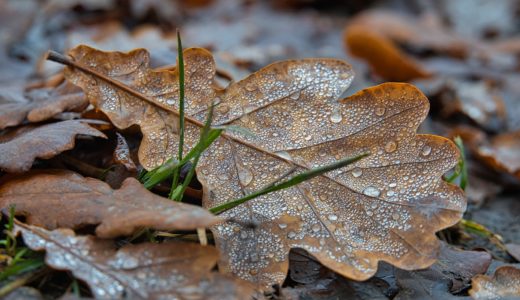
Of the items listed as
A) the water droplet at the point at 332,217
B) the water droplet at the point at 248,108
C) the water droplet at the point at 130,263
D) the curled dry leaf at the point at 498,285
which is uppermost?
the water droplet at the point at 248,108

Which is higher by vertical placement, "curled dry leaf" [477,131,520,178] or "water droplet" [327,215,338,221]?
"water droplet" [327,215,338,221]

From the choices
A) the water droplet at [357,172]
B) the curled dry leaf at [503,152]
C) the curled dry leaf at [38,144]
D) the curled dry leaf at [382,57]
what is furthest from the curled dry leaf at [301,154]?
the curled dry leaf at [382,57]

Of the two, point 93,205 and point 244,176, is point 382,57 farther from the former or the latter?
point 93,205

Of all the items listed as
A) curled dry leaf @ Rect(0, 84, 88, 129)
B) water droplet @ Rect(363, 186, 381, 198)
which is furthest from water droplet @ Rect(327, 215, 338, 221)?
curled dry leaf @ Rect(0, 84, 88, 129)

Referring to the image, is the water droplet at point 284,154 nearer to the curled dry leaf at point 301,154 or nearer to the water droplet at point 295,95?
the curled dry leaf at point 301,154

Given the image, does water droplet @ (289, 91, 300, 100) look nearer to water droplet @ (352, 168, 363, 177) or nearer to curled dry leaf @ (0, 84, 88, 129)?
water droplet @ (352, 168, 363, 177)

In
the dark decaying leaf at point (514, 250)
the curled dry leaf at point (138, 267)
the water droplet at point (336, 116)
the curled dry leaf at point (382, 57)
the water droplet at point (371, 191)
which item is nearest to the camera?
the curled dry leaf at point (138, 267)
